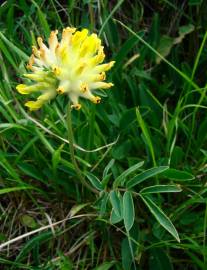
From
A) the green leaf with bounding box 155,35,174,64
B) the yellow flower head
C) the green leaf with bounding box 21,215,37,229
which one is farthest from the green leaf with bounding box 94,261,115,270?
the green leaf with bounding box 155,35,174,64

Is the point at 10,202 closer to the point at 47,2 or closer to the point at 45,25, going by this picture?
the point at 45,25

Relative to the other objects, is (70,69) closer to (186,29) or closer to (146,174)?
(146,174)

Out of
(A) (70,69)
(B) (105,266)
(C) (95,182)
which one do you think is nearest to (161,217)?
(C) (95,182)

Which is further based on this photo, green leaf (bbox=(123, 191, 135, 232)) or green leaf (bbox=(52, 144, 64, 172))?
green leaf (bbox=(52, 144, 64, 172))

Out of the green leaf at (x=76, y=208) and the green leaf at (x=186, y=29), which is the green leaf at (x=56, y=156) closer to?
the green leaf at (x=76, y=208)

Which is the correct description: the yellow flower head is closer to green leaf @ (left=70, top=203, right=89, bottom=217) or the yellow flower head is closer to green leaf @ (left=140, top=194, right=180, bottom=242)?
green leaf @ (left=140, top=194, right=180, bottom=242)

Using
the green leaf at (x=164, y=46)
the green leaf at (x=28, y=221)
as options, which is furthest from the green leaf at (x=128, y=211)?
the green leaf at (x=164, y=46)

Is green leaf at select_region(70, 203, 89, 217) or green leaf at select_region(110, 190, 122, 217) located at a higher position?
green leaf at select_region(110, 190, 122, 217)

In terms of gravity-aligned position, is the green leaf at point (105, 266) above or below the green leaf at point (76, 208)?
below
